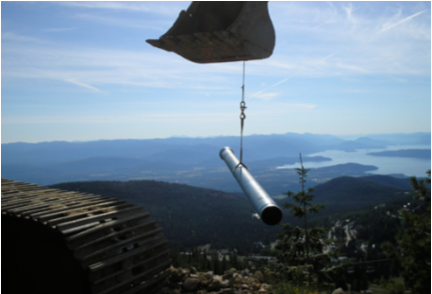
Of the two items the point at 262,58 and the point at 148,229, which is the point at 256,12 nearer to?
the point at 262,58

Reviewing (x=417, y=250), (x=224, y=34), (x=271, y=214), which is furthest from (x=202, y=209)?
(x=271, y=214)

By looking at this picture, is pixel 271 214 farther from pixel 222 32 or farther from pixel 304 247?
pixel 304 247

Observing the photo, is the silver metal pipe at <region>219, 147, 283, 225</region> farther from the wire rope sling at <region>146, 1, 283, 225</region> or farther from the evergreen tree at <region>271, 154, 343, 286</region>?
the evergreen tree at <region>271, 154, 343, 286</region>

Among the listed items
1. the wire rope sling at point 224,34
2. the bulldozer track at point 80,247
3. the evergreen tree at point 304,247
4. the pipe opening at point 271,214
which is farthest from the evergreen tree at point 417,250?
the pipe opening at point 271,214

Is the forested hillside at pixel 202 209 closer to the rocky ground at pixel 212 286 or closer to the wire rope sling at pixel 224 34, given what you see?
the rocky ground at pixel 212 286

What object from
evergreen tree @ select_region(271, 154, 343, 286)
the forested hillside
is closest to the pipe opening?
evergreen tree @ select_region(271, 154, 343, 286)

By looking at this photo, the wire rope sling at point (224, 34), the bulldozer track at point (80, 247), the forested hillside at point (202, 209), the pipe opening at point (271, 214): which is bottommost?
the forested hillside at point (202, 209)

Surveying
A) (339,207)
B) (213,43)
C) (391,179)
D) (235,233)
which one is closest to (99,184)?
(235,233)
